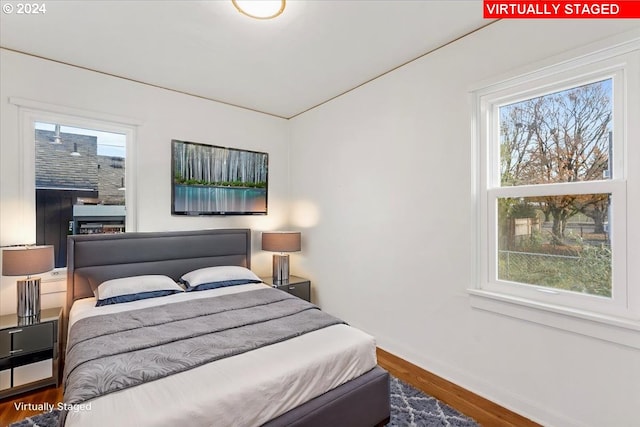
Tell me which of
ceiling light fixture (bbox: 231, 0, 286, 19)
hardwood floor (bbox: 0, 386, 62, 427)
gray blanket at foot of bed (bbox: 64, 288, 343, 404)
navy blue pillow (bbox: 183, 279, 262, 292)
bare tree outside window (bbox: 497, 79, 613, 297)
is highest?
ceiling light fixture (bbox: 231, 0, 286, 19)

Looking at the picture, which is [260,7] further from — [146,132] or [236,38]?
[146,132]

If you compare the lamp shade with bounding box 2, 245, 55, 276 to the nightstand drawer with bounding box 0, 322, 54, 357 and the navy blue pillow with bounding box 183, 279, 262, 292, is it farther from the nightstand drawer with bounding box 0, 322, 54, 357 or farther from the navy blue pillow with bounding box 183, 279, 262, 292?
the navy blue pillow with bounding box 183, 279, 262, 292

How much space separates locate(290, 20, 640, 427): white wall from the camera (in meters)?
1.81

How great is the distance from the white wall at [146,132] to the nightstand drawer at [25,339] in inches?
19.0

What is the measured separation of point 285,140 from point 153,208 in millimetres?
1938

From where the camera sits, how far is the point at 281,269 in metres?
3.66

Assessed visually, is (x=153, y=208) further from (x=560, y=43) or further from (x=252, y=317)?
(x=560, y=43)

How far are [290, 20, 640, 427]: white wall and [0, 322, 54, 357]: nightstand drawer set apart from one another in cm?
255

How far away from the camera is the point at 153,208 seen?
323 centimetres

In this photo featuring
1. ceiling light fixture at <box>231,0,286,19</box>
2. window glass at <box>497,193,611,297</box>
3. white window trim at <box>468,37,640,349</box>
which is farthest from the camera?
ceiling light fixture at <box>231,0,286,19</box>

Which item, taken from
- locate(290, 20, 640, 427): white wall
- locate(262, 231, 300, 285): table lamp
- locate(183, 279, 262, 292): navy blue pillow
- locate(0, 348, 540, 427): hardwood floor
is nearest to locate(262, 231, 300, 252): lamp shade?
locate(262, 231, 300, 285): table lamp

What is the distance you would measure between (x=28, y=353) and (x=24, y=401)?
32 centimetres

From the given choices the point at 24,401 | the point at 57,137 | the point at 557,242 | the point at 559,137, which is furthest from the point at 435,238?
the point at 57,137

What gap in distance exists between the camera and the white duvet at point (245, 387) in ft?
3.99
